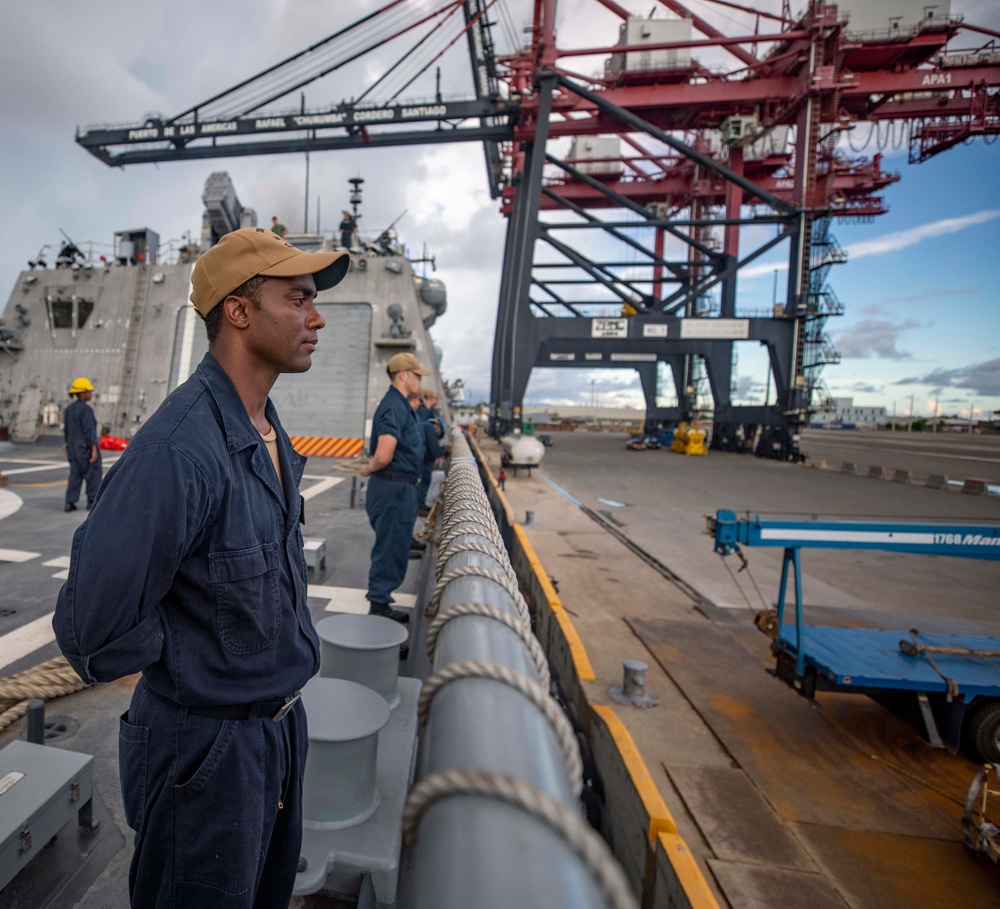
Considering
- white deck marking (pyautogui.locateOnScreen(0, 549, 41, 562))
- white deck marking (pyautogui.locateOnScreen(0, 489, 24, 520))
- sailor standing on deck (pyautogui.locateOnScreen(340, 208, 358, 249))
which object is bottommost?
white deck marking (pyautogui.locateOnScreen(0, 549, 41, 562))

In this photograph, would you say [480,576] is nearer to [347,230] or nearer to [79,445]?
[79,445]

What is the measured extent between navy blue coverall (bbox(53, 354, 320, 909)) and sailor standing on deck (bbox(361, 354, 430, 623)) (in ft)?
8.29

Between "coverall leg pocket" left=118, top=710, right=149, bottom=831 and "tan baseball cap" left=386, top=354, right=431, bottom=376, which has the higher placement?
"tan baseball cap" left=386, top=354, right=431, bottom=376

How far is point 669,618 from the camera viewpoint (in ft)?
16.6

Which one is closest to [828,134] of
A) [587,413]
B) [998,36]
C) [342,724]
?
[998,36]

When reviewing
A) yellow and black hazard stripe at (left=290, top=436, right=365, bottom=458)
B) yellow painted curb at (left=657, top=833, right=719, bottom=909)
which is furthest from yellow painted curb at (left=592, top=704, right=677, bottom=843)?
yellow and black hazard stripe at (left=290, top=436, right=365, bottom=458)

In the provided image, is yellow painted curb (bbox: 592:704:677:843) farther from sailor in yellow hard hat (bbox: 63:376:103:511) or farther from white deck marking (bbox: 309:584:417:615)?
sailor in yellow hard hat (bbox: 63:376:103:511)

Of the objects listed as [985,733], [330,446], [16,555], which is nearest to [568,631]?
[985,733]

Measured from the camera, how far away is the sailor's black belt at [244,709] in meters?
1.06

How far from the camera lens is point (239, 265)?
1.11 metres

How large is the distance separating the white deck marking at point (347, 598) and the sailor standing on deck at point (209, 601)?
9.26ft

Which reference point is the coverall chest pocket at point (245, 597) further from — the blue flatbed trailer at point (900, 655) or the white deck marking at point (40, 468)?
the white deck marking at point (40, 468)

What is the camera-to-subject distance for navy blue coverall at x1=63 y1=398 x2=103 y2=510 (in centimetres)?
621

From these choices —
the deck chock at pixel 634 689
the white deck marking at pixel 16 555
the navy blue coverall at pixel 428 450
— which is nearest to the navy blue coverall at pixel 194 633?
the deck chock at pixel 634 689
